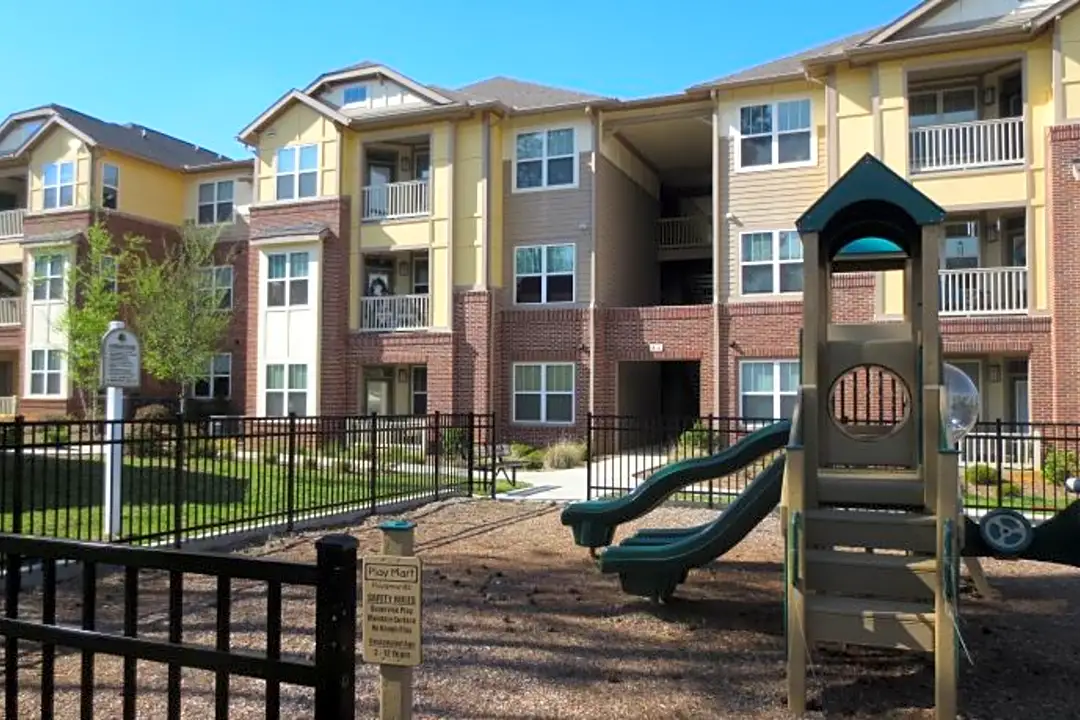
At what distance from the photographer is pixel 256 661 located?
8.89 ft

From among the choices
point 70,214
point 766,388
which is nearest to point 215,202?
point 70,214

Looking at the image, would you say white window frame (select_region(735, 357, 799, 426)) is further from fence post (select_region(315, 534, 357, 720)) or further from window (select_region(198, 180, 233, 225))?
window (select_region(198, 180, 233, 225))

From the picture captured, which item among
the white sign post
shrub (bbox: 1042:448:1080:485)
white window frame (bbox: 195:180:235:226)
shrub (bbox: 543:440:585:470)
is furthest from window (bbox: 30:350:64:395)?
shrub (bbox: 1042:448:1080:485)

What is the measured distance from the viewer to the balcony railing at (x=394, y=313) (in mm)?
24219

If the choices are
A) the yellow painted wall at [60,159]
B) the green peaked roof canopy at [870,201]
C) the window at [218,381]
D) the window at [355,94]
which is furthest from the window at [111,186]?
the green peaked roof canopy at [870,201]

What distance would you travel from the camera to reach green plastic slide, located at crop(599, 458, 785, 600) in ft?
19.9

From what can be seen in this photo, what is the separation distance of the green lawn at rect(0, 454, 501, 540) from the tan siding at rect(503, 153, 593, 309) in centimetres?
900

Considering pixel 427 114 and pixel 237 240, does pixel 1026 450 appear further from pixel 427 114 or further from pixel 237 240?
pixel 237 240

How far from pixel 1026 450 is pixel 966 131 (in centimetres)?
734

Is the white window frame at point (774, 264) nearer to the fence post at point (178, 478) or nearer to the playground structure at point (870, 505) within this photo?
the playground structure at point (870, 505)

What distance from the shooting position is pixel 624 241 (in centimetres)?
2520

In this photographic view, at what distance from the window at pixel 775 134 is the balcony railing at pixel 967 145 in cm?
253

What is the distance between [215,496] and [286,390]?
13.0m

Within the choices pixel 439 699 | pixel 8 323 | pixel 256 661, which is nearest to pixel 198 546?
pixel 439 699
